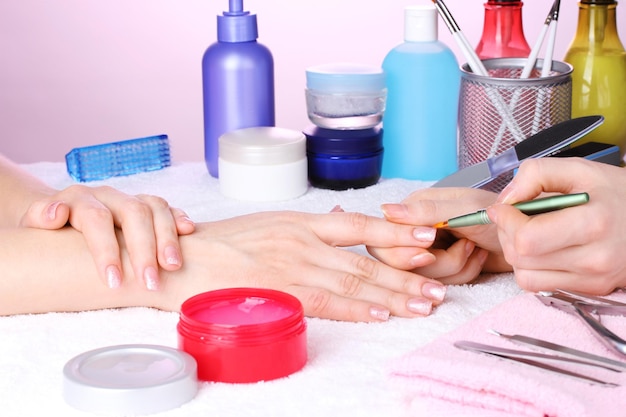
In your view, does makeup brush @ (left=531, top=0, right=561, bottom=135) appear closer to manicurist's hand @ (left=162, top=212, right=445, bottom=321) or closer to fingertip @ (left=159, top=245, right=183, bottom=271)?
manicurist's hand @ (left=162, top=212, right=445, bottom=321)

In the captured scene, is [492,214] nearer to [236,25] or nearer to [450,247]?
[450,247]

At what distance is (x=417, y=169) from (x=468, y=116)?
16cm

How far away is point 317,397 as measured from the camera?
715 millimetres

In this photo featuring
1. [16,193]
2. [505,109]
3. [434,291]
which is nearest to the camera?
[434,291]

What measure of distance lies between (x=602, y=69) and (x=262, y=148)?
462mm

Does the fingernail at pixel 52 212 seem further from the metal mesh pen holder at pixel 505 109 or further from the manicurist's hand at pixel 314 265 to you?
the metal mesh pen holder at pixel 505 109

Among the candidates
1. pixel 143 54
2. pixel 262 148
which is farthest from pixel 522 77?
pixel 143 54

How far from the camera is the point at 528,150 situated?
1.13 meters

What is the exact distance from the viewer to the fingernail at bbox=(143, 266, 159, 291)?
887mm

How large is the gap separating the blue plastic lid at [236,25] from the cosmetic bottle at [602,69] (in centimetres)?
44

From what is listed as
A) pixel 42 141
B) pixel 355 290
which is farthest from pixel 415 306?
pixel 42 141

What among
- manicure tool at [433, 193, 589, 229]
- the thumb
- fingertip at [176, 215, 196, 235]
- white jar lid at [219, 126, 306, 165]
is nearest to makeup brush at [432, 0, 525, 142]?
white jar lid at [219, 126, 306, 165]

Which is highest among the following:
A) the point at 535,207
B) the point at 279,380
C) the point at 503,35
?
the point at 503,35

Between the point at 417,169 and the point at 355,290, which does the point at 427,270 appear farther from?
the point at 417,169
